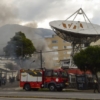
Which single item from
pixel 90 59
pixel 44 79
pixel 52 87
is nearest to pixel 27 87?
pixel 44 79

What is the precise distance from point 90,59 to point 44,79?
6.24 metres

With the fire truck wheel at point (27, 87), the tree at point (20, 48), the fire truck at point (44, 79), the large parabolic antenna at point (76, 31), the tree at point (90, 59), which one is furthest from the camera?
the tree at point (20, 48)

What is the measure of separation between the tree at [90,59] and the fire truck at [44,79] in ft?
9.46

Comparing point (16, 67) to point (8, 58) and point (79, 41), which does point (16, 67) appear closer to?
point (8, 58)

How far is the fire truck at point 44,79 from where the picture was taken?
38.0 m

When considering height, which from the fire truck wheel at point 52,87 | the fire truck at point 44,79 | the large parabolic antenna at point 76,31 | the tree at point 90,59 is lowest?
the fire truck wheel at point 52,87

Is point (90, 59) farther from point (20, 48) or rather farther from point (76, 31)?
point (20, 48)

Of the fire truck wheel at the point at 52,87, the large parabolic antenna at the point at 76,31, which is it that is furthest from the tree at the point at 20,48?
the fire truck wheel at the point at 52,87

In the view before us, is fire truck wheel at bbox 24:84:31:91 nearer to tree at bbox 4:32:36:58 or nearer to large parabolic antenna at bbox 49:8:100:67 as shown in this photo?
large parabolic antenna at bbox 49:8:100:67

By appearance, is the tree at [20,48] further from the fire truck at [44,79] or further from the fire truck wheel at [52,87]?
the fire truck wheel at [52,87]

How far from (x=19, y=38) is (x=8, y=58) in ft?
20.0

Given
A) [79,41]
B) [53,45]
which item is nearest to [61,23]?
[79,41]

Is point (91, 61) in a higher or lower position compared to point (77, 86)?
higher

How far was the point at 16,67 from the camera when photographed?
80.1 m
